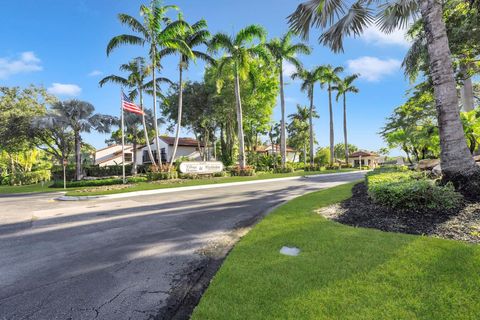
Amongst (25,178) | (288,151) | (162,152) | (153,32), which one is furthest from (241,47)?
(288,151)

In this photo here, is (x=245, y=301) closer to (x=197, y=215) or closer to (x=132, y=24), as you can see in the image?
(x=197, y=215)

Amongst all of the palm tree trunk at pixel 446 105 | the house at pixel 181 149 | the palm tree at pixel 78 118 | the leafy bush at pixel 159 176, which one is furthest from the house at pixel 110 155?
the palm tree trunk at pixel 446 105

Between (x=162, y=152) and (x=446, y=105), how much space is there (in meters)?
35.0

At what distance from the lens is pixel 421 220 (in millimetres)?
4926

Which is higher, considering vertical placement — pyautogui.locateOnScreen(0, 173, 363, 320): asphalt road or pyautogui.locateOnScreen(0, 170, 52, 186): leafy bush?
pyautogui.locateOnScreen(0, 170, 52, 186): leafy bush

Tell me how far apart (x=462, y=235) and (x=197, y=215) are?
6144 millimetres

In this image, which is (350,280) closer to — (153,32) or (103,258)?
(103,258)

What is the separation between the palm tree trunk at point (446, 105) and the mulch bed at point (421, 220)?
0.96 meters

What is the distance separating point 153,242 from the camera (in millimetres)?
5020

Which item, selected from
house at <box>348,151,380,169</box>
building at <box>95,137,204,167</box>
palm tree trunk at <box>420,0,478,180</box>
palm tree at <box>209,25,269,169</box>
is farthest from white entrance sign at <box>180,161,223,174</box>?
house at <box>348,151,380,169</box>

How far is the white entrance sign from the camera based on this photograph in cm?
2049

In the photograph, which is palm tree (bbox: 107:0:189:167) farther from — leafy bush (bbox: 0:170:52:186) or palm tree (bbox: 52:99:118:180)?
leafy bush (bbox: 0:170:52:186)

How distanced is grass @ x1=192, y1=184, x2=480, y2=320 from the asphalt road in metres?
0.85

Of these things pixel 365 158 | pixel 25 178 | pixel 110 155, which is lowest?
pixel 25 178
